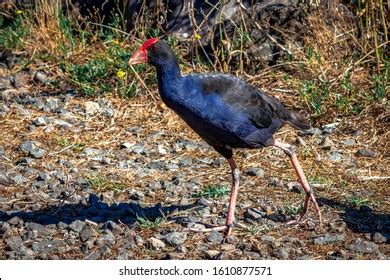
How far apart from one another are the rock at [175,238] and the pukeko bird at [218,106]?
177 millimetres

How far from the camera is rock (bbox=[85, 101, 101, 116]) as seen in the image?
7395 millimetres

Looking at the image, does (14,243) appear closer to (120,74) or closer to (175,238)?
(175,238)

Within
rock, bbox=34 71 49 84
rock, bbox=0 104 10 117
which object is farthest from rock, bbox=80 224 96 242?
rock, bbox=34 71 49 84

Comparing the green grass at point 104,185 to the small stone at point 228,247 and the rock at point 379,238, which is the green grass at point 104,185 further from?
the rock at point 379,238

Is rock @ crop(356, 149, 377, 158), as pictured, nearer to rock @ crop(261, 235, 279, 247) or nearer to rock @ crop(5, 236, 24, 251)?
rock @ crop(261, 235, 279, 247)

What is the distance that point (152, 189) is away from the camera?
6035 millimetres

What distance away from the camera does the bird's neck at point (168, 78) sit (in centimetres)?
515

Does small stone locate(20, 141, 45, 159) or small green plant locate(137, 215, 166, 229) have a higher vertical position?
small green plant locate(137, 215, 166, 229)

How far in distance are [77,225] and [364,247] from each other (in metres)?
1.79

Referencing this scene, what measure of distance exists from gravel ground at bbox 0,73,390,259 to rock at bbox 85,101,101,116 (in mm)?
18

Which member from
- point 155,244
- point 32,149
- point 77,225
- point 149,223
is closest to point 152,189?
point 149,223

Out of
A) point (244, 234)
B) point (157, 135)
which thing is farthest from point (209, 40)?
point (244, 234)

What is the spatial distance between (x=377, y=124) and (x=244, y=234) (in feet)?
7.30

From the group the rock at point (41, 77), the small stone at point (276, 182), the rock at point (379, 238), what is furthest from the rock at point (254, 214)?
the rock at point (41, 77)
